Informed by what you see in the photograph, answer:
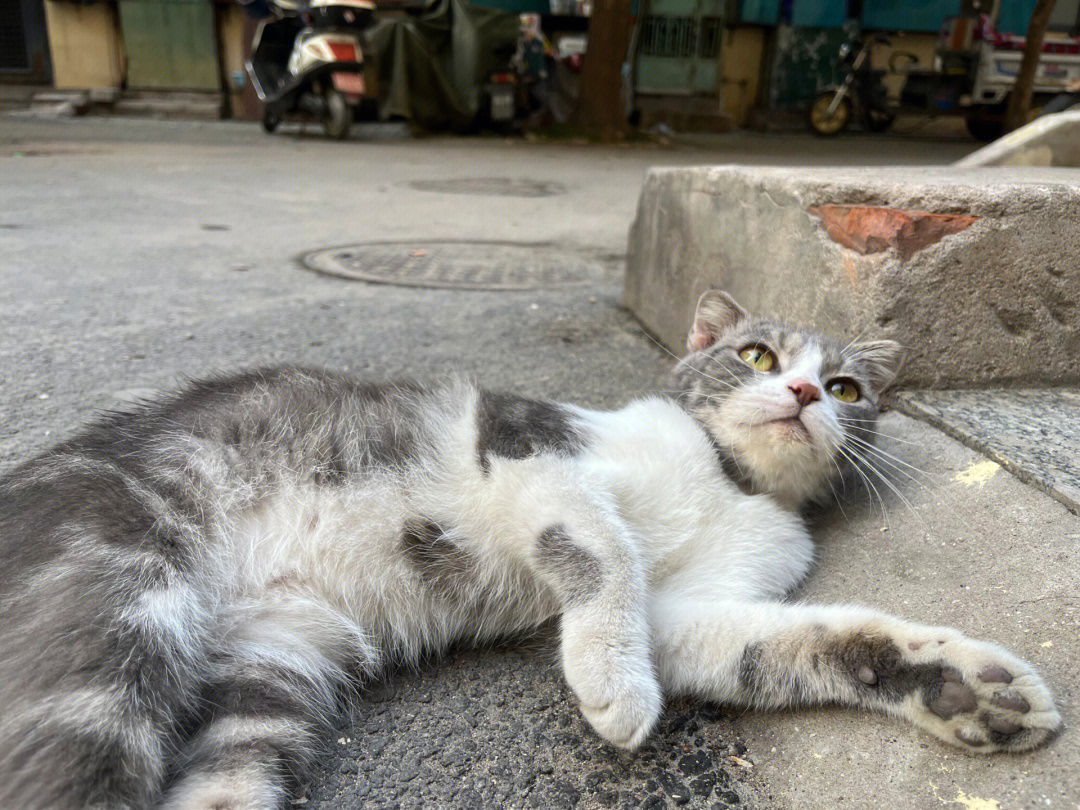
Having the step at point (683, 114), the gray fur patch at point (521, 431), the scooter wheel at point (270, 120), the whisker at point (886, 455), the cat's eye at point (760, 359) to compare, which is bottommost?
the whisker at point (886, 455)

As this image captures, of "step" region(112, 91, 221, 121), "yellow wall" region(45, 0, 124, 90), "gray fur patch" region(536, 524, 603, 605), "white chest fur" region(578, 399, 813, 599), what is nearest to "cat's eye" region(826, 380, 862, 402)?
"white chest fur" region(578, 399, 813, 599)

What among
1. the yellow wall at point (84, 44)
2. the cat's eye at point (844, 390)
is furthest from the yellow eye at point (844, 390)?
the yellow wall at point (84, 44)

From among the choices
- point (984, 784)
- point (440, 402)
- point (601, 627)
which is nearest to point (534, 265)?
point (440, 402)

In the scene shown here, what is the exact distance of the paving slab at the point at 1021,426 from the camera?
185 cm

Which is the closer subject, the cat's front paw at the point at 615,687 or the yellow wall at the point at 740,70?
the cat's front paw at the point at 615,687

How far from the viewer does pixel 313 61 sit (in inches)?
429

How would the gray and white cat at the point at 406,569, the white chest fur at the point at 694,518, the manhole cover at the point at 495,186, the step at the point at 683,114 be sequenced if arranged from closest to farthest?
the gray and white cat at the point at 406,569, the white chest fur at the point at 694,518, the manhole cover at the point at 495,186, the step at the point at 683,114

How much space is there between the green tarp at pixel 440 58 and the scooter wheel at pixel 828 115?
22.4 ft

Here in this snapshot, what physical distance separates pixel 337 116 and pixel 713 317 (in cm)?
1030

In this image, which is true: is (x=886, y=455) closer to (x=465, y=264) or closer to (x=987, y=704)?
(x=987, y=704)

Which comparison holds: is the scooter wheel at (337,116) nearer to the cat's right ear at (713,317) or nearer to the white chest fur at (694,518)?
the cat's right ear at (713,317)

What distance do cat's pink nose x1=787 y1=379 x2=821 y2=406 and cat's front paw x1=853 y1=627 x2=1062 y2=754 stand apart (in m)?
0.64

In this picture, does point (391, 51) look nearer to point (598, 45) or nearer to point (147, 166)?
point (598, 45)

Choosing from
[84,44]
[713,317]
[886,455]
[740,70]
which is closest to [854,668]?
[886,455]
